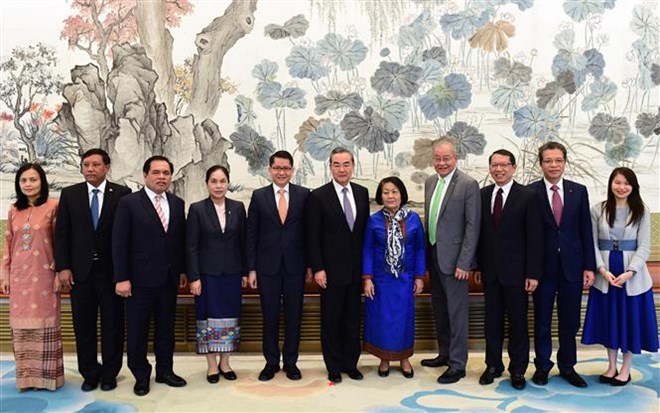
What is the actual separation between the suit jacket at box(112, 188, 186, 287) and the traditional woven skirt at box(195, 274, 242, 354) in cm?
30

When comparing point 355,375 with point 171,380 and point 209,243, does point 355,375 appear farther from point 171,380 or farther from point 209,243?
point 209,243

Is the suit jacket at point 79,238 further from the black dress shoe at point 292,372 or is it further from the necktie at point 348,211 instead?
the necktie at point 348,211

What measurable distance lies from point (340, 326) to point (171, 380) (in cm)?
119

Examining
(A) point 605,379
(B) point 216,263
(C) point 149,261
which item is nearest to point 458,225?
(A) point 605,379

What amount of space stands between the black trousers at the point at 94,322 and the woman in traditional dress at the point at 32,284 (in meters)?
0.16

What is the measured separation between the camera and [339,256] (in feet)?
11.6

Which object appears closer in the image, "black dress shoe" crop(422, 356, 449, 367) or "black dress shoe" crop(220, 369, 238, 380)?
"black dress shoe" crop(220, 369, 238, 380)

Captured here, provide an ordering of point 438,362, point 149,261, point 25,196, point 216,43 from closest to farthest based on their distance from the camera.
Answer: point 149,261 < point 25,196 < point 438,362 < point 216,43

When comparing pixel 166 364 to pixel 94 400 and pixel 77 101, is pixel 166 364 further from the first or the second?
pixel 77 101

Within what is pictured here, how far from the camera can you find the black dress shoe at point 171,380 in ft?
11.6

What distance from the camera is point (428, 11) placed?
463 cm

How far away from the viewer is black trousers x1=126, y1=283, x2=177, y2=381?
A: 3389 millimetres

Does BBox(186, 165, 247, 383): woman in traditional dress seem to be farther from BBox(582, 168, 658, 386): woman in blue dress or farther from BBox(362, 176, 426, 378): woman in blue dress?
BBox(582, 168, 658, 386): woman in blue dress

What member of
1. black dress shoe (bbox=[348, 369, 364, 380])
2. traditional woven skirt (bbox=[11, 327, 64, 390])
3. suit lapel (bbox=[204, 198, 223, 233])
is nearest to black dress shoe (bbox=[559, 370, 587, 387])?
black dress shoe (bbox=[348, 369, 364, 380])
